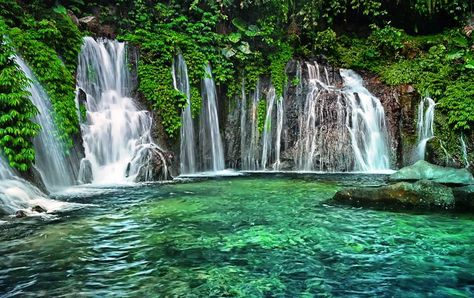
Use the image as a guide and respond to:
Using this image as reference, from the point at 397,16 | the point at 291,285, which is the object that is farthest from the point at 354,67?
the point at 291,285

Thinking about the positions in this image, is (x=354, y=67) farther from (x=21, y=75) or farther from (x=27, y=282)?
(x=27, y=282)

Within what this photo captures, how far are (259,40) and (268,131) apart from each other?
425cm

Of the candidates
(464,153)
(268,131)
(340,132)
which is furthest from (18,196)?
(464,153)

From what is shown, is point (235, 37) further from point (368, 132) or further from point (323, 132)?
point (368, 132)

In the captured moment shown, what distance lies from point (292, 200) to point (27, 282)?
5425 millimetres

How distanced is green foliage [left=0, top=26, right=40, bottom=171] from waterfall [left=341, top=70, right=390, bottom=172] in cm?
1077

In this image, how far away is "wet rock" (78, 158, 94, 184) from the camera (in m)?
10.9

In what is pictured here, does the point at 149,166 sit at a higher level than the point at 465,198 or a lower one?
higher

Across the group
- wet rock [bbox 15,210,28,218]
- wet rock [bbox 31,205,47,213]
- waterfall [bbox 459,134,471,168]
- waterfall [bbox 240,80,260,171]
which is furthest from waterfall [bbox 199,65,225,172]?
wet rock [bbox 15,210,28,218]

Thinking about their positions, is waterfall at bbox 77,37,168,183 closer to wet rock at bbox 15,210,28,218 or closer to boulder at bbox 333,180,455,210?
wet rock at bbox 15,210,28,218

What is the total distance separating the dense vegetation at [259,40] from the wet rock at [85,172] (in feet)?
3.69

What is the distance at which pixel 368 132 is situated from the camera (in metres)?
15.3

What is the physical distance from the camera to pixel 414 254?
4.91 meters

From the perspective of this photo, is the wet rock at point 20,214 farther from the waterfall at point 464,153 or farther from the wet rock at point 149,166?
Answer: the waterfall at point 464,153
